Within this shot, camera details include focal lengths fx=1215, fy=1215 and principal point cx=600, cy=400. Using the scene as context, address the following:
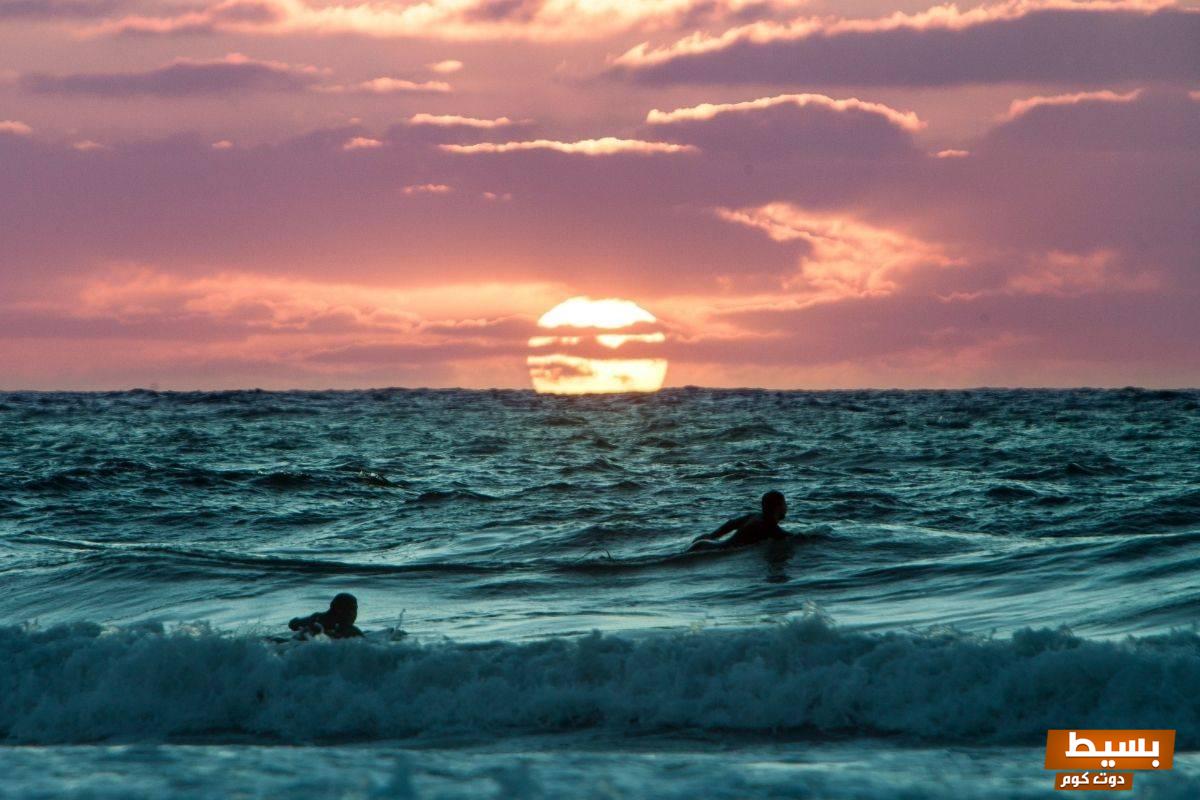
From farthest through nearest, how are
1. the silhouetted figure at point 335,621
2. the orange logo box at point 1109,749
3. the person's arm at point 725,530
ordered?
the person's arm at point 725,530 → the silhouetted figure at point 335,621 → the orange logo box at point 1109,749

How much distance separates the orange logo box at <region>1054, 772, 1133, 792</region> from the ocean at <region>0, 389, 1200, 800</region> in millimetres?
149

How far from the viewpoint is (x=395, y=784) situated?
7348 millimetres

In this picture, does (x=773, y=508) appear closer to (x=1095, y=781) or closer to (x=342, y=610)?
(x=342, y=610)

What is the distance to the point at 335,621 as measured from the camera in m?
11.2

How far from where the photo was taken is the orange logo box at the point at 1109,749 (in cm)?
773

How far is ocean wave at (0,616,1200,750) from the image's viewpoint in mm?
8844

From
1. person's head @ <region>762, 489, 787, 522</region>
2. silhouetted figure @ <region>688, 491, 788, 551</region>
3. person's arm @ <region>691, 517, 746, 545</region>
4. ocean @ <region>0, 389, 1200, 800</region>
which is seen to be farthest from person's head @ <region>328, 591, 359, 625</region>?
person's head @ <region>762, 489, 787, 522</region>

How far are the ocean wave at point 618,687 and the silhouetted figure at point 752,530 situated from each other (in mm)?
6377

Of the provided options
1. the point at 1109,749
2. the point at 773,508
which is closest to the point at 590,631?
the point at 1109,749

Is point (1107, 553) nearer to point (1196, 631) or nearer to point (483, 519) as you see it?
point (1196, 631)

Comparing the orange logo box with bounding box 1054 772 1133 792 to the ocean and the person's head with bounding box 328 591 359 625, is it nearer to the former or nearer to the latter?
the ocean

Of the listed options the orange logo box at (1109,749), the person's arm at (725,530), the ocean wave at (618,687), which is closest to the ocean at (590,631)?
the ocean wave at (618,687)

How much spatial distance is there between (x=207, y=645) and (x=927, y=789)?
Answer: 19.3 feet

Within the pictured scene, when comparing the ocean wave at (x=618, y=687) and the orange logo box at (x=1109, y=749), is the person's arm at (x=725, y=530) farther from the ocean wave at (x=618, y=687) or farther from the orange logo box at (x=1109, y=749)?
the orange logo box at (x=1109, y=749)
